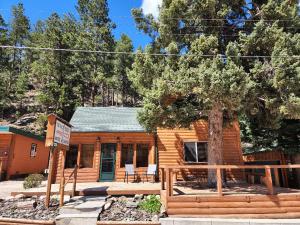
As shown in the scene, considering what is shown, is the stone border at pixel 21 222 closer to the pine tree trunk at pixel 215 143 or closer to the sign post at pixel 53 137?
the sign post at pixel 53 137

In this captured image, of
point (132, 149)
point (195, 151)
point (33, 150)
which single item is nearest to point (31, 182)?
point (132, 149)

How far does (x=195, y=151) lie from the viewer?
1222 centimetres

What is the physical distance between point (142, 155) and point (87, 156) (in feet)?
9.14

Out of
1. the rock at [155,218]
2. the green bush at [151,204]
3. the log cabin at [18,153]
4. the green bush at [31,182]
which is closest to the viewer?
the rock at [155,218]

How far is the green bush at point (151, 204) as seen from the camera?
6.81m

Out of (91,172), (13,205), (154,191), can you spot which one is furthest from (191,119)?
(13,205)

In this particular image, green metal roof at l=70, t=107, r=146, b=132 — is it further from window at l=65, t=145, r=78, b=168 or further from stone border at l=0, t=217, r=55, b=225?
stone border at l=0, t=217, r=55, b=225

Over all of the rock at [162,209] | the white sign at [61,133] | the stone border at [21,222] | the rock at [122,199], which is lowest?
the stone border at [21,222]

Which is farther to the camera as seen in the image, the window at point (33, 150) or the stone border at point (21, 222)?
the window at point (33, 150)

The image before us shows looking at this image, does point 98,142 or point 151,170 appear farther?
point 98,142

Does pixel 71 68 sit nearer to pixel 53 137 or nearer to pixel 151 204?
pixel 53 137

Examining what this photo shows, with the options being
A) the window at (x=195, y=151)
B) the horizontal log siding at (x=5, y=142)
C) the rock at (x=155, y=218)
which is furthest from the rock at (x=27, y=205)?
the horizontal log siding at (x=5, y=142)

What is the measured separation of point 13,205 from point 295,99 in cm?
877

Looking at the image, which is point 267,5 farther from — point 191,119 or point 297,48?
point 191,119
